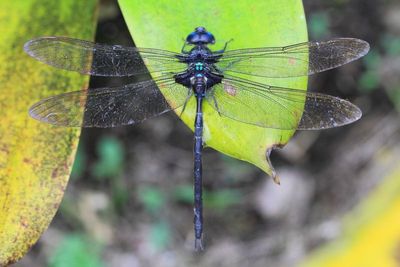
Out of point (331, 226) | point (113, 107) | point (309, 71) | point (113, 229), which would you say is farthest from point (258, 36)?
point (113, 229)

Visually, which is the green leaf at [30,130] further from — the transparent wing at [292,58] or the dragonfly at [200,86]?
the transparent wing at [292,58]

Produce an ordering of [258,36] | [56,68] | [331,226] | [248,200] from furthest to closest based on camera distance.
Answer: [248,200] < [331,226] < [56,68] < [258,36]

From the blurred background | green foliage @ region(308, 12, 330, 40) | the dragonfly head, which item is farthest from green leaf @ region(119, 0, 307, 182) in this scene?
green foliage @ region(308, 12, 330, 40)

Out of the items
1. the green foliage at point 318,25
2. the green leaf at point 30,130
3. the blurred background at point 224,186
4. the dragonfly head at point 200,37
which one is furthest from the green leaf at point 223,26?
the green foliage at point 318,25

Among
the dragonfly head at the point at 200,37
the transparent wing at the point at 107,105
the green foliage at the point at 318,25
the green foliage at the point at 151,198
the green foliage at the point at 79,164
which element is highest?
the green foliage at the point at 318,25

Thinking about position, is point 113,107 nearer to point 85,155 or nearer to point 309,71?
point 309,71

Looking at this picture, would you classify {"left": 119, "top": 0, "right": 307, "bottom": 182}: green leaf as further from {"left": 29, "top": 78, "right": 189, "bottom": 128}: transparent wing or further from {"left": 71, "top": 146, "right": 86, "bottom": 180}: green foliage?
{"left": 71, "top": 146, "right": 86, "bottom": 180}: green foliage
